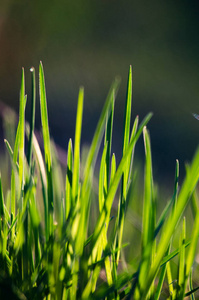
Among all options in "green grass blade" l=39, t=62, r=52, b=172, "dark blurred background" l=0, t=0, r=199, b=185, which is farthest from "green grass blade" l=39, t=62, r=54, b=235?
"dark blurred background" l=0, t=0, r=199, b=185

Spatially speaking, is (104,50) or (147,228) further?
(104,50)

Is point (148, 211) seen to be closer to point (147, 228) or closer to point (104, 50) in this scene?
point (147, 228)

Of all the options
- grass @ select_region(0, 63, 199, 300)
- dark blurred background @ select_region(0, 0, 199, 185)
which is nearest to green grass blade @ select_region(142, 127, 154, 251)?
grass @ select_region(0, 63, 199, 300)

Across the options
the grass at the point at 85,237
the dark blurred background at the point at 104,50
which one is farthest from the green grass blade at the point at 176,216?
the dark blurred background at the point at 104,50

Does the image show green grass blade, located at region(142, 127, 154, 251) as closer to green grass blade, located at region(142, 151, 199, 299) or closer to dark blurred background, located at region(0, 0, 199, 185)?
green grass blade, located at region(142, 151, 199, 299)

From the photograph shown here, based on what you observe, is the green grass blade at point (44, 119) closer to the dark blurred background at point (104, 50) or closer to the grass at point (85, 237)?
the grass at point (85, 237)

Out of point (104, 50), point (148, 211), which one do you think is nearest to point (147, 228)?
point (148, 211)

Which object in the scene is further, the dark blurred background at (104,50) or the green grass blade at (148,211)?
the dark blurred background at (104,50)

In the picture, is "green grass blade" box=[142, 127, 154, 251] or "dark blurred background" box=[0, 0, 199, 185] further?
"dark blurred background" box=[0, 0, 199, 185]
